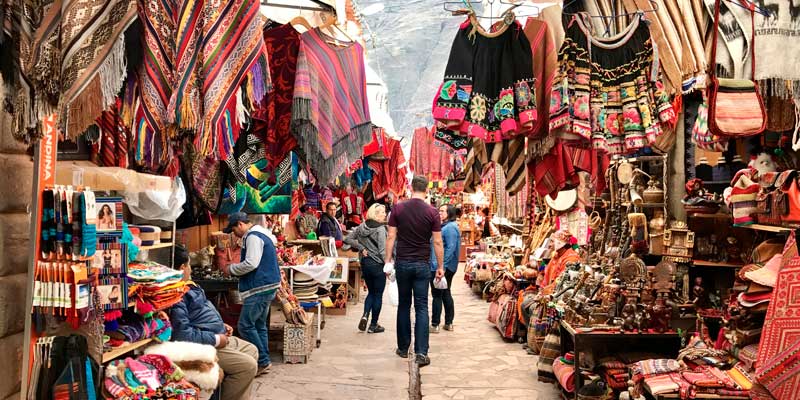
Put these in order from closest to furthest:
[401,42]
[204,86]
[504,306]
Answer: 1. [204,86]
2. [504,306]
3. [401,42]

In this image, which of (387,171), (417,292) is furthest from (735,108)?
(387,171)

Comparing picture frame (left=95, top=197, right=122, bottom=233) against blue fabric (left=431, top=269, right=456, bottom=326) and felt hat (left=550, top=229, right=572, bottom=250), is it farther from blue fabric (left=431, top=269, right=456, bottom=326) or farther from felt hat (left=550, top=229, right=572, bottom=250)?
blue fabric (left=431, top=269, right=456, bottom=326)

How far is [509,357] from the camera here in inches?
299

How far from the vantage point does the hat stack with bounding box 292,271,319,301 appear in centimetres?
790

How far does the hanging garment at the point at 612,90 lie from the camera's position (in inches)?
159

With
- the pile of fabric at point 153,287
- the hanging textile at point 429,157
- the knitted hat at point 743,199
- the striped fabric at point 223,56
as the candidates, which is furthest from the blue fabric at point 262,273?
the hanging textile at point 429,157

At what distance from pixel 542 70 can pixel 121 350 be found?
2969 mm

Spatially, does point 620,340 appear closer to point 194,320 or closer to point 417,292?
point 417,292

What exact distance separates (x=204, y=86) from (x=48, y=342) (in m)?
1.22

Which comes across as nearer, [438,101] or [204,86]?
[204,86]

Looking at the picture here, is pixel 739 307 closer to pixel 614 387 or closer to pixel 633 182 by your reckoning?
pixel 614 387

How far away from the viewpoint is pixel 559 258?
7969 millimetres

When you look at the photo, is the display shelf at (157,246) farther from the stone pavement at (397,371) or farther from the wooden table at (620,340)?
the wooden table at (620,340)

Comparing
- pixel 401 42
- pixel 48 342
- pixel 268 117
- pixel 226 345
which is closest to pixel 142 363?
pixel 48 342
